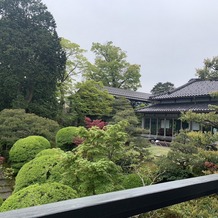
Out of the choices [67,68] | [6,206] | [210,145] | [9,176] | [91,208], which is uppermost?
[67,68]

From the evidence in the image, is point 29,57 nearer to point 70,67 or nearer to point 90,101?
point 70,67

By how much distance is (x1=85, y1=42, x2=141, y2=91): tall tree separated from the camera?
25766 mm

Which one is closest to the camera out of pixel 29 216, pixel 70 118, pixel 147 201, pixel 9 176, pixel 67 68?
pixel 29 216

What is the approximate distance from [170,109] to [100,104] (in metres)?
4.76

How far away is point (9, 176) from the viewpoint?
25.6 ft

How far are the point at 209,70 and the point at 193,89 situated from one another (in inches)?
489

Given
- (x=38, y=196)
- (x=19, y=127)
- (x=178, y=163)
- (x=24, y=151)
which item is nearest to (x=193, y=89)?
(x=178, y=163)

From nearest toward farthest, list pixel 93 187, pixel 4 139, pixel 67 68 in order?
pixel 93 187 < pixel 4 139 < pixel 67 68

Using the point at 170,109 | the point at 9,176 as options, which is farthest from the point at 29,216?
the point at 170,109

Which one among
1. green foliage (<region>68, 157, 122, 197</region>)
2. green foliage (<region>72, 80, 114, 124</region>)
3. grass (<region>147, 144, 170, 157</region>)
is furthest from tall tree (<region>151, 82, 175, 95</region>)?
green foliage (<region>68, 157, 122, 197</region>)

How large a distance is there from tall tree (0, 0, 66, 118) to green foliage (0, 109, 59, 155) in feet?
10.7

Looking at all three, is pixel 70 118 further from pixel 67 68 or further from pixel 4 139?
pixel 4 139

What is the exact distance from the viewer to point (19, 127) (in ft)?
32.2

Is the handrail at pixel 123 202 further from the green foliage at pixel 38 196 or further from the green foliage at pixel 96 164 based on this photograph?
the green foliage at pixel 96 164
